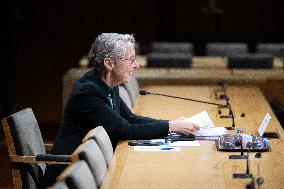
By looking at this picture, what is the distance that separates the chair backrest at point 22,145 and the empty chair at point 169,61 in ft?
13.4

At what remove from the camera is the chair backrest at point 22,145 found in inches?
154

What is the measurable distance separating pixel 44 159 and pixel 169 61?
14.2 ft

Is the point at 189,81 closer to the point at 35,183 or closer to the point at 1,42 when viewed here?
the point at 1,42

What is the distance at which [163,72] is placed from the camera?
7891 mm

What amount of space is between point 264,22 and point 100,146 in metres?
8.17

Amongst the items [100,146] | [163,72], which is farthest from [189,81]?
[100,146]

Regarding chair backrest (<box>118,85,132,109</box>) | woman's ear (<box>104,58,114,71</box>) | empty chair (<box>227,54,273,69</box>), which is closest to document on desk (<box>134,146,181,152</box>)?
woman's ear (<box>104,58,114,71</box>)

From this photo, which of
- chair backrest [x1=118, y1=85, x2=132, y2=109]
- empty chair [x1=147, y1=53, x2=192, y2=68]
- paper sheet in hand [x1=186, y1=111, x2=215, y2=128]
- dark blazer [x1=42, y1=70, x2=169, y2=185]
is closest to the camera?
dark blazer [x1=42, y1=70, x2=169, y2=185]

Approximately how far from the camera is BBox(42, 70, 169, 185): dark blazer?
393 cm

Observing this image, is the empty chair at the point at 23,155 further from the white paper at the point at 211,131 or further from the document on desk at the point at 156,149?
the white paper at the point at 211,131

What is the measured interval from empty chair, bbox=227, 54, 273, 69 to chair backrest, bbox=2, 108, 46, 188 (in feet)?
13.8

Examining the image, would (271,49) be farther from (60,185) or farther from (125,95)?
(60,185)

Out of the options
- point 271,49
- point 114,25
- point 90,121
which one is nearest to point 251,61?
point 271,49

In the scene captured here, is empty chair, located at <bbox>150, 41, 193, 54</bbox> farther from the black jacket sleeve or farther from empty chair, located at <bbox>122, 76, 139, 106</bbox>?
the black jacket sleeve
